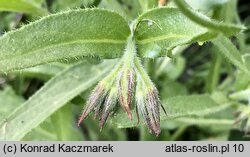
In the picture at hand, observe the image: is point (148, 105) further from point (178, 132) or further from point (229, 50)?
point (178, 132)

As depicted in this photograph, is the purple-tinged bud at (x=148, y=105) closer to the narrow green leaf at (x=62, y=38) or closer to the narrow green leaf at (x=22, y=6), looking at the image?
the narrow green leaf at (x=62, y=38)

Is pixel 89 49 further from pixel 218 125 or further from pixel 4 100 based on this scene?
pixel 218 125

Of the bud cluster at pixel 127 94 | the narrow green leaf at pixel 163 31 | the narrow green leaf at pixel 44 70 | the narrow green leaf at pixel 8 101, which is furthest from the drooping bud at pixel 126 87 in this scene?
the narrow green leaf at pixel 8 101

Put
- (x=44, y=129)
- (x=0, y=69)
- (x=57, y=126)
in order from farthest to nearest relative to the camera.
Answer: (x=44, y=129) → (x=57, y=126) → (x=0, y=69)

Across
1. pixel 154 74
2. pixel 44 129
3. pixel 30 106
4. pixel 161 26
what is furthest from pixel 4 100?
pixel 161 26

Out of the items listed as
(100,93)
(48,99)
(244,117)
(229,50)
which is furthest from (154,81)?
(100,93)
